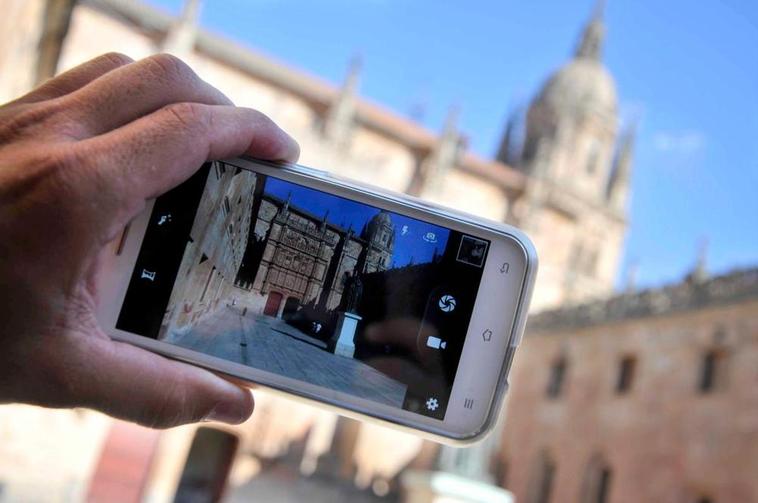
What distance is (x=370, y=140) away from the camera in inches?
1021

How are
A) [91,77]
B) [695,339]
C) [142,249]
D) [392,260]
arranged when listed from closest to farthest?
[91,77]
[142,249]
[392,260]
[695,339]

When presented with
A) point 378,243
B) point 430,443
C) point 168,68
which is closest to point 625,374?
point 430,443

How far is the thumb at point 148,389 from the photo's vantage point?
1.27 metres

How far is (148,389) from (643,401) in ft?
51.4

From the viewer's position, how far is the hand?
111 cm

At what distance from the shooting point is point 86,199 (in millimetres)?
1131

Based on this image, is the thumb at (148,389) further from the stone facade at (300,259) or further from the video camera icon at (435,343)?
the video camera icon at (435,343)

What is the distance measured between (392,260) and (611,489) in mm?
15388

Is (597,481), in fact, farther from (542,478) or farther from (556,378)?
(556,378)

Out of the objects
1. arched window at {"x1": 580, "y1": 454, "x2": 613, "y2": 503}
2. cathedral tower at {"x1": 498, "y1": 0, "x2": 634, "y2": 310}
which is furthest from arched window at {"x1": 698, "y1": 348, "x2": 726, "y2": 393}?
cathedral tower at {"x1": 498, "y1": 0, "x2": 634, "y2": 310}

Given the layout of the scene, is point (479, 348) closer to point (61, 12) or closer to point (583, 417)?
point (61, 12)

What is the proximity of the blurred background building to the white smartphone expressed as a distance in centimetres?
252

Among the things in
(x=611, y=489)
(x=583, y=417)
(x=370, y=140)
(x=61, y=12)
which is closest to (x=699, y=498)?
(x=611, y=489)

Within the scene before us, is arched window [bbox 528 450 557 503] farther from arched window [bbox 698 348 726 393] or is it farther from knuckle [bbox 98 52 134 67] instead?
knuckle [bbox 98 52 134 67]
